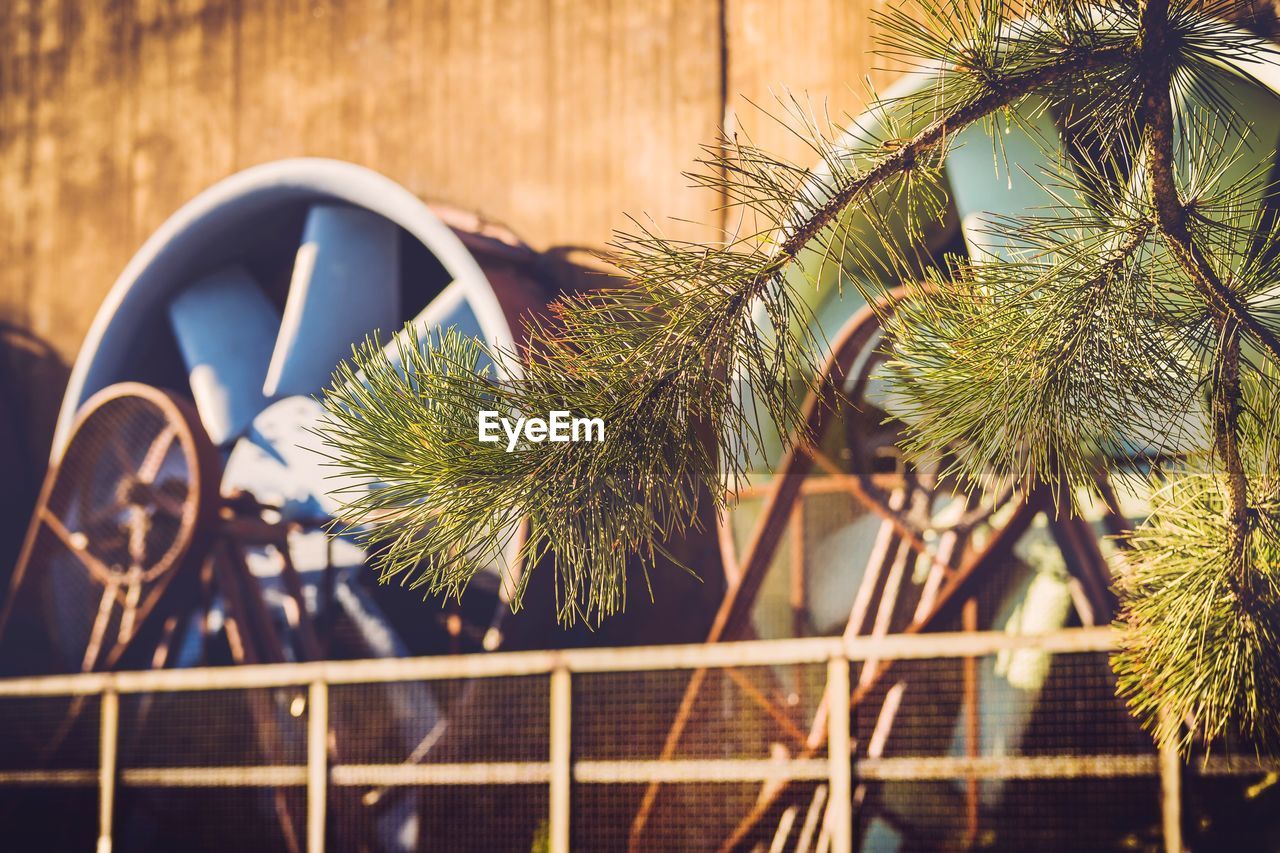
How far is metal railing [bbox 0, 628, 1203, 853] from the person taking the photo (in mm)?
3842

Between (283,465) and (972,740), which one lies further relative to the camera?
(283,465)

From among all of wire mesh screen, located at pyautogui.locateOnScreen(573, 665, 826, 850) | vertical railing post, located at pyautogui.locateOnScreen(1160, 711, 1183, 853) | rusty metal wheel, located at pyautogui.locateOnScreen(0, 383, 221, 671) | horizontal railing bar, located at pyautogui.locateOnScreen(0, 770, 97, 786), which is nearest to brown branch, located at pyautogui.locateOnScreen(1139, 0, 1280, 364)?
vertical railing post, located at pyautogui.locateOnScreen(1160, 711, 1183, 853)

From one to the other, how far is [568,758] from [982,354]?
275 cm

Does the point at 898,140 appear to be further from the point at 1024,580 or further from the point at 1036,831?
the point at 1024,580

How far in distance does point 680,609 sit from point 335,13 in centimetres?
374

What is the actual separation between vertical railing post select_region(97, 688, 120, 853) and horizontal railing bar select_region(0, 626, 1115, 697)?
0.26ft

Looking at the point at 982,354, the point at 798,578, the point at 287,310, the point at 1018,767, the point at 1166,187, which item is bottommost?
the point at 1018,767

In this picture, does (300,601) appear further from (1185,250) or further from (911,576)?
(1185,250)

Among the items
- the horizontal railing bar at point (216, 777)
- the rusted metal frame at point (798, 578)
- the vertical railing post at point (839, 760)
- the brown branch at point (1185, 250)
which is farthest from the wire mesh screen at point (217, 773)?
the brown branch at point (1185, 250)

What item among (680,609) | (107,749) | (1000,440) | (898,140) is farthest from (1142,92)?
(107,749)

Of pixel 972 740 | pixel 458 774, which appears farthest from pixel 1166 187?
pixel 458 774

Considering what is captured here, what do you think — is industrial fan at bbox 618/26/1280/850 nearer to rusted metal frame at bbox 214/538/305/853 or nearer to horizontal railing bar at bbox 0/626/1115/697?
horizontal railing bar at bbox 0/626/1115/697

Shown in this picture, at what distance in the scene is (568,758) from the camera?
4.42 meters

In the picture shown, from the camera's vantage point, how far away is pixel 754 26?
579 cm
